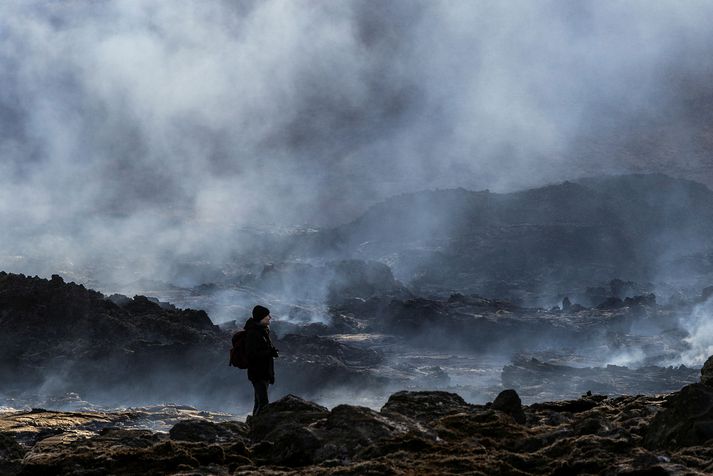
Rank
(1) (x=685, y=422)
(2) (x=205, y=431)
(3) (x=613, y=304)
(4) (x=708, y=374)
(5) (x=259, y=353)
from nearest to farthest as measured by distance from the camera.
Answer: (1) (x=685, y=422), (2) (x=205, y=431), (4) (x=708, y=374), (5) (x=259, y=353), (3) (x=613, y=304)

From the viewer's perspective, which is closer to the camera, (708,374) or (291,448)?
(291,448)

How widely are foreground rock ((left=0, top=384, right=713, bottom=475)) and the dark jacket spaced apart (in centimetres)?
271

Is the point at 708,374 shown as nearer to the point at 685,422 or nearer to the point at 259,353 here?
the point at 685,422

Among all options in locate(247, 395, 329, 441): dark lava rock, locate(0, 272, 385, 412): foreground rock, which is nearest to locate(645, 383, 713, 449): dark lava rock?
locate(247, 395, 329, 441): dark lava rock

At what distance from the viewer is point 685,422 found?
Result: 533 inches

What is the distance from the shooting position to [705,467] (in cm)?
1188

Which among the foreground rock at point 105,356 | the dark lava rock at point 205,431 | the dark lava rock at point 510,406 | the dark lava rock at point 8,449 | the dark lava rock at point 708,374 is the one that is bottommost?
the dark lava rock at point 8,449

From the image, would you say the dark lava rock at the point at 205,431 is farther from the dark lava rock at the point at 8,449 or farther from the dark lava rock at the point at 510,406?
the dark lava rock at the point at 510,406

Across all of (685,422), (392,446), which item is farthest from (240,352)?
(685,422)

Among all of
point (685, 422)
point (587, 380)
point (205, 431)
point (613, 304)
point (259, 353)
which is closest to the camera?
point (685, 422)

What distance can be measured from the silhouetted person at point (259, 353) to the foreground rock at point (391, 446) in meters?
2.71

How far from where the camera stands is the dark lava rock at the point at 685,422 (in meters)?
13.3

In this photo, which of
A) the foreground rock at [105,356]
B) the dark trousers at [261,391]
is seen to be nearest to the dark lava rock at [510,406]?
the dark trousers at [261,391]

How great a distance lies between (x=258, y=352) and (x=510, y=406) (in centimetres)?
524
